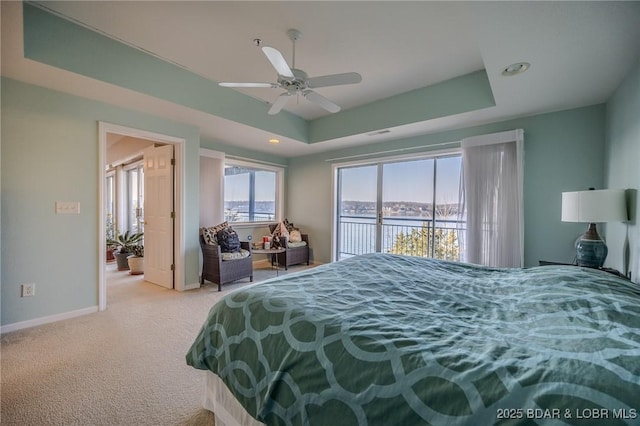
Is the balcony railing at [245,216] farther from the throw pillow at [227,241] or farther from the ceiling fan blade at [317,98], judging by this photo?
the ceiling fan blade at [317,98]

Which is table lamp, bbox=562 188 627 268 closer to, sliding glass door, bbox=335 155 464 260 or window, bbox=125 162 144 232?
sliding glass door, bbox=335 155 464 260

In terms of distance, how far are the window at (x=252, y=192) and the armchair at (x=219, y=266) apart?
4.30 ft

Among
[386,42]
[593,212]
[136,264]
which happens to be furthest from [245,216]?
[593,212]

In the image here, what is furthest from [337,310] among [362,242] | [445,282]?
[362,242]

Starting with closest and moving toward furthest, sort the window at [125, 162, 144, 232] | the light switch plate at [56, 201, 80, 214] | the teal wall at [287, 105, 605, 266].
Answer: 1. the light switch plate at [56, 201, 80, 214]
2. the teal wall at [287, 105, 605, 266]
3. the window at [125, 162, 144, 232]

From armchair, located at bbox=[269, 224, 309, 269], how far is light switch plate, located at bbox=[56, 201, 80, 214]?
298cm

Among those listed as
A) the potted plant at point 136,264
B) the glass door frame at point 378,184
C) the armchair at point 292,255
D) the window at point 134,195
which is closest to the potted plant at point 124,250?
the potted plant at point 136,264

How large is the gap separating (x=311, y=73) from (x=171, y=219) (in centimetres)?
281

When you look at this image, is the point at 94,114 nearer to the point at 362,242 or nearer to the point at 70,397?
the point at 70,397

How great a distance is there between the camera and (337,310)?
4.07ft

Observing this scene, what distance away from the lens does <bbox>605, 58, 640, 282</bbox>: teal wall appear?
2.01 metres

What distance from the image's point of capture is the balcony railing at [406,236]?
13.8ft

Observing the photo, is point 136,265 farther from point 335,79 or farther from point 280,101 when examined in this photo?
point 335,79

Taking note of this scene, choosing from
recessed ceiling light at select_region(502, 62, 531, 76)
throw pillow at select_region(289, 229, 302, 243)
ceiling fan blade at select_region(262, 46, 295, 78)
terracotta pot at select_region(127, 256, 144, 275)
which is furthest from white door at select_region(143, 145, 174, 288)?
recessed ceiling light at select_region(502, 62, 531, 76)
